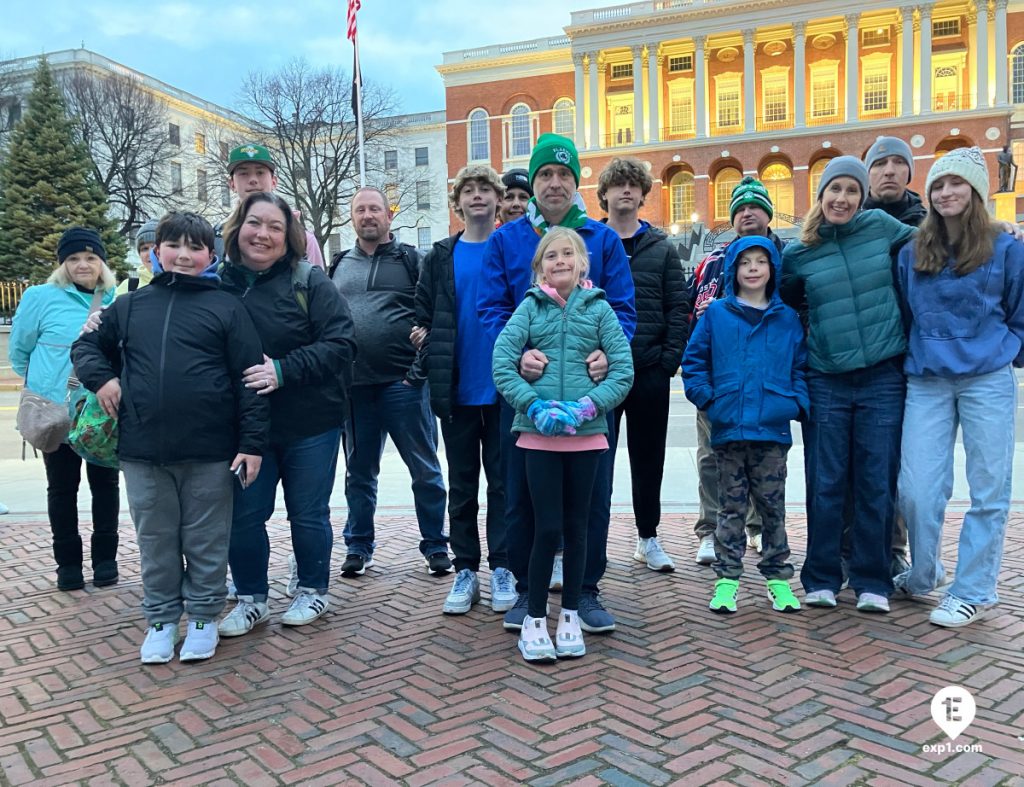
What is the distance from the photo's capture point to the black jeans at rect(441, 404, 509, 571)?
4.32 metres

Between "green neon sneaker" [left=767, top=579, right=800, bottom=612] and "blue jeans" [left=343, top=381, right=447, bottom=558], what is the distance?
1952 mm

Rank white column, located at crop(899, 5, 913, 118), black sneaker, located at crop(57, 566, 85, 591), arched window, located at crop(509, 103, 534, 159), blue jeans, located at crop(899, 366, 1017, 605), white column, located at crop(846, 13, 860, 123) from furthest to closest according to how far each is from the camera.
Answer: arched window, located at crop(509, 103, 534, 159) < white column, located at crop(846, 13, 860, 123) < white column, located at crop(899, 5, 913, 118) < black sneaker, located at crop(57, 566, 85, 591) < blue jeans, located at crop(899, 366, 1017, 605)

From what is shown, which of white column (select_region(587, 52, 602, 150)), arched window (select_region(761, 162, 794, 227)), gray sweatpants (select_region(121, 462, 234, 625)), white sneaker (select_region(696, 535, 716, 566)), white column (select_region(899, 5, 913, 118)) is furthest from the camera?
white column (select_region(587, 52, 602, 150))

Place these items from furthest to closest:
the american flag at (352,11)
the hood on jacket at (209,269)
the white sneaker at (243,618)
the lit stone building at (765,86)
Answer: the lit stone building at (765,86), the american flag at (352,11), the white sneaker at (243,618), the hood on jacket at (209,269)

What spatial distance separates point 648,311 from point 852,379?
117 centimetres

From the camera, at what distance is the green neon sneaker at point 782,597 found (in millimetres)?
4066

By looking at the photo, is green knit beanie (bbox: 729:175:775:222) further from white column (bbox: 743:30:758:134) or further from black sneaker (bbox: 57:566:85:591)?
white column (bbox: 743:30:758:134)

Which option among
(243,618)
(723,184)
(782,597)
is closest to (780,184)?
(723,184)

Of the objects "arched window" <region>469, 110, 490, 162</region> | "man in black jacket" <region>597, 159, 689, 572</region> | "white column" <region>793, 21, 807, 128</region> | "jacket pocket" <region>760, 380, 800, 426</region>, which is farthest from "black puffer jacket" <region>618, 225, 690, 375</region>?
"arched window" <region>469, 110, 490, 162</region>

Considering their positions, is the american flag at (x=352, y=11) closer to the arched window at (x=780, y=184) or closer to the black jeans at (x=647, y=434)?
the black jeans at (x=647, y=434)

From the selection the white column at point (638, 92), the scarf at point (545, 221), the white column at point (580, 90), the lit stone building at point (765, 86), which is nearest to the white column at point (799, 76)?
the lit stone building at point (765, 86)

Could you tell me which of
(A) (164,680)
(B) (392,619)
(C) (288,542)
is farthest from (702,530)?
(A) (164,680)

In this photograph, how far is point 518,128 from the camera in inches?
2062

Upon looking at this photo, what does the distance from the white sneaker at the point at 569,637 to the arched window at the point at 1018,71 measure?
52660 millimetres
